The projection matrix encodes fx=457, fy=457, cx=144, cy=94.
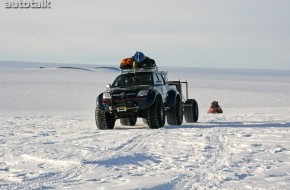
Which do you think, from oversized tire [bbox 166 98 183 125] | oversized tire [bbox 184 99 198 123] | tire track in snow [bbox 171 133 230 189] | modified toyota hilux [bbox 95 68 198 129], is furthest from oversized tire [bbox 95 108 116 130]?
tire track in snow [bbox 171 133 230 189]

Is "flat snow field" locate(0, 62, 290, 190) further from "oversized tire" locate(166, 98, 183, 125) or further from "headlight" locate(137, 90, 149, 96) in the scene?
"oversized tire" locate(166, 98, 183, 125)

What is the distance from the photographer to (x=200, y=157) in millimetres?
7891

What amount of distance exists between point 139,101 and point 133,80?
155 centimetres

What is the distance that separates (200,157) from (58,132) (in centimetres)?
557

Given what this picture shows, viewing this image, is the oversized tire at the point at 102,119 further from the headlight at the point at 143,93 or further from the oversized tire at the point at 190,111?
the oversized tire at the point at 190,111

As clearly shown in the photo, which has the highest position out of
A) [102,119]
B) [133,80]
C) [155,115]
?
[133,80]

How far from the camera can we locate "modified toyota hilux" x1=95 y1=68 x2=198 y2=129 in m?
12.8

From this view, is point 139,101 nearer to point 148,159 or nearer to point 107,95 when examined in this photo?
point 107,95

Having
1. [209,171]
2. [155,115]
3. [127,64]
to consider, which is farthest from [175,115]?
[209,171]

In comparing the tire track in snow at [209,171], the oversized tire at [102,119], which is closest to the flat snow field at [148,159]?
the tire track in snow at [209,171]

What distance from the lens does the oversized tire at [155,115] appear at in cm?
1284

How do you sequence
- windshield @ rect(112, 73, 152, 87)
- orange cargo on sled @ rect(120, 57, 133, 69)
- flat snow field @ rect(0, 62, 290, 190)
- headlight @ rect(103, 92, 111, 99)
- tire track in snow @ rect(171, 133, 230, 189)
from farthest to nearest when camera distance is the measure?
1. orange cargo on sled @ rect(120, 57, 133, 69)
2. windshield @ rect(112, 73, 152, 87)
3. headlight @ rect(103, 92, 111, 99)
4. flat snow field @ rect(0, 62, 290, 190)
5. tire track in snow @ rect(171, 133, 230, 189)

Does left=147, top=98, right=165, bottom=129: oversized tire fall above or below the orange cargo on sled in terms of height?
below

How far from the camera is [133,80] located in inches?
558
